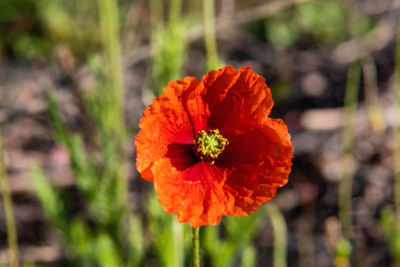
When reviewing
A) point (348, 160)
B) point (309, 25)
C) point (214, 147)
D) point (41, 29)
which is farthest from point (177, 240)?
point (309, 25)

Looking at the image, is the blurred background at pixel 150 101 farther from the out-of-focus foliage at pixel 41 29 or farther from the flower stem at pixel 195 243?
the flower stem at pixel 195 243

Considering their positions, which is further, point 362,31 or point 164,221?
point 362,31

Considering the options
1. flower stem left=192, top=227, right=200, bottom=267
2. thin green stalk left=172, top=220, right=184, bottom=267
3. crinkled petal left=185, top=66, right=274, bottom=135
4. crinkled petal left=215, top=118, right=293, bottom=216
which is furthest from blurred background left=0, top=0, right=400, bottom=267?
flower stem left=192, top=227, right=200, bottom=267

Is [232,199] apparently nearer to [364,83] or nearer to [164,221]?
[164,221]

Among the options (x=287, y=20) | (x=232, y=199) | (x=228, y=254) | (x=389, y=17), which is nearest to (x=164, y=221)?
(x=228, y=254)

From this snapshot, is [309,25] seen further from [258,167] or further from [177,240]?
[258,167]
